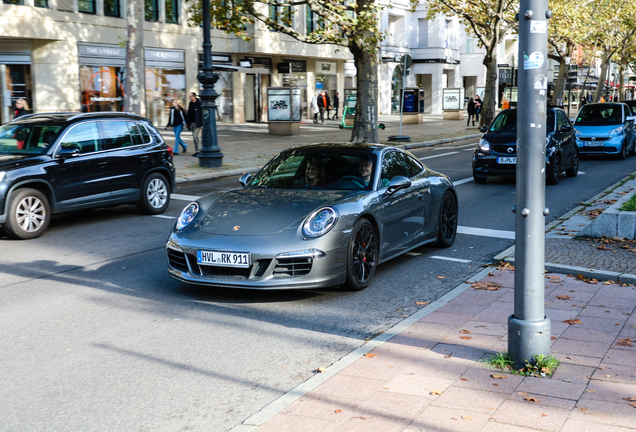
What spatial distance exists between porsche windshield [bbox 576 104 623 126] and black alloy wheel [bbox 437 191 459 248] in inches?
564

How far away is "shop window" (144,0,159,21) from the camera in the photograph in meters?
32.0

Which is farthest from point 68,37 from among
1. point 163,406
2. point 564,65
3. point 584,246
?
point 564,65

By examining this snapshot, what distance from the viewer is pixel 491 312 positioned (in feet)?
19.9

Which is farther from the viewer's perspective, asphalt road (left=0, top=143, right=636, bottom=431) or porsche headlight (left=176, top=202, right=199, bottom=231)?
porsche headlight (left=176, top=202, right=199, bottom=231)

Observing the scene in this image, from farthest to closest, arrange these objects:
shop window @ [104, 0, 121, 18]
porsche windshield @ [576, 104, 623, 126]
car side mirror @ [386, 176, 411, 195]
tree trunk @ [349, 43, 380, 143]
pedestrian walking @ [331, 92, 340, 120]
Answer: pedestrian walking @ [331, 92, 340, 120] < shop window @ [104, 0, 121, 18] < tree trunk @ [349, 43, 380, 143] < porsche windshield @ [576, 104, 623, 126] < car side mirror @ [386, 176, 411, 195]

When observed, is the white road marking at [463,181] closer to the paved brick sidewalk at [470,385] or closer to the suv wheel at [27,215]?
the suv wheel at [27,215]

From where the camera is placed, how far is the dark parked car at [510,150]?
49.8 feet

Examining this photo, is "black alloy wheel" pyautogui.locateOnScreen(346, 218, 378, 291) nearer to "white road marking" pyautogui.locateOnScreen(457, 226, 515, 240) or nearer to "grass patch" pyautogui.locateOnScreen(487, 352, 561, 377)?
"grass patch" pyautogui.locateOnScreen(487, 352, 561, 377)

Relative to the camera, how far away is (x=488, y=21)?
37.1 m

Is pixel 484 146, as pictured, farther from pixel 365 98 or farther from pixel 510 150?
pixel 365 98

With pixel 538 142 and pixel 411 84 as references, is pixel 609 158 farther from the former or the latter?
pixel 411 84

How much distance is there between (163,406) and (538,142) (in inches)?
110

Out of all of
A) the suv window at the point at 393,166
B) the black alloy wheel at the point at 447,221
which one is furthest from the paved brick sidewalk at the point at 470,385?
the black alloy wheel at the point at 447,221

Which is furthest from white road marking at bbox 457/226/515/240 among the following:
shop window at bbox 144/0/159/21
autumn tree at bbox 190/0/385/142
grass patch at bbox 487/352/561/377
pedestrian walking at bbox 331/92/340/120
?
pedestrian walking at bbox 331/92/340/120
